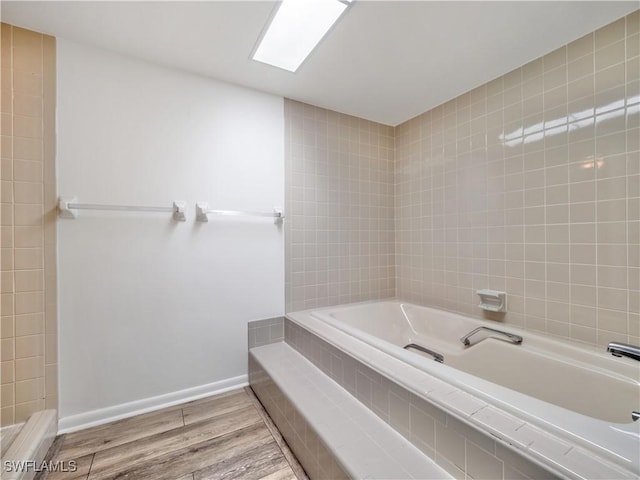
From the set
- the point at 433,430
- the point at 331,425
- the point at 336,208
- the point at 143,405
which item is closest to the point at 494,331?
the point at 433,430

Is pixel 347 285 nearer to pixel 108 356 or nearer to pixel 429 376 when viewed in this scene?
pixel 429 376

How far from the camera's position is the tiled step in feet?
2.99

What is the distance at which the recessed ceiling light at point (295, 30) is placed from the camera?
126 cm

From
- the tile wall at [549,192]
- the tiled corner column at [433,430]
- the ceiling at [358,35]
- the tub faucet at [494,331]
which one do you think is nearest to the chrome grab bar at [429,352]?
the tub faucet at [494,331]

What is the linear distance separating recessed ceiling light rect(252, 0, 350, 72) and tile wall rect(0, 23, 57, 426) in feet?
3.77

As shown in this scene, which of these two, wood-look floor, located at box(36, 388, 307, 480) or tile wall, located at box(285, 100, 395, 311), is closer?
wood-look floor, located at box(36, 388, 307, 480)

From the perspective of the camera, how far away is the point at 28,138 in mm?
1352

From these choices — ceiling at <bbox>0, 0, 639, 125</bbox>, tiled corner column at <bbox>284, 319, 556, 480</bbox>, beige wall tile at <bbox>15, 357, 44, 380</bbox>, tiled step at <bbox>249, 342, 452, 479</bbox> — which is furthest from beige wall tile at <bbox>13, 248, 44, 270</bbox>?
tiled corner column at <bbox>284, 319, 556, 480</bbox>

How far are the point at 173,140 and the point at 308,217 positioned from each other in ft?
3.50

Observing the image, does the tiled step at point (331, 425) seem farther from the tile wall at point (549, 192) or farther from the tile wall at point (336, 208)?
the tile wall at point (549, 192)

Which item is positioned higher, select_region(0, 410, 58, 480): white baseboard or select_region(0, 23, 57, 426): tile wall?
select_region(0, 23, 57, 426): tile wall

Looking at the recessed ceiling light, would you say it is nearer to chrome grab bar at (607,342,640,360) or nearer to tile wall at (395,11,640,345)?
tile wall at (395,11,640,345)

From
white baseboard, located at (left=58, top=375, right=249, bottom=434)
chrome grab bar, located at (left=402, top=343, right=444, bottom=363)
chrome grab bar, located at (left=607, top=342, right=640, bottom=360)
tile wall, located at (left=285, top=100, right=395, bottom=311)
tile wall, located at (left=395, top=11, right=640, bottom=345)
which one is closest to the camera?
chrome grab bar, located at (left=607, top=342, right=640, bottom=360)

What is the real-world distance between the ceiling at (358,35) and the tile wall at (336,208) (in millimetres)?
434
